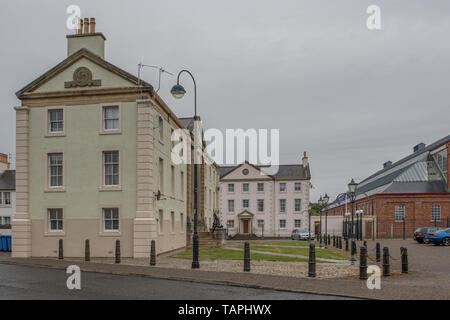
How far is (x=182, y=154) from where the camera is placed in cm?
3381

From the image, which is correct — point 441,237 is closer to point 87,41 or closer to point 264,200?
point 87,41

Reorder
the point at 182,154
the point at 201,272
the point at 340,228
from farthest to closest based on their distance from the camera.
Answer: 1. the point at 340,228
2. the point at 182,154
3. the point at 201,272

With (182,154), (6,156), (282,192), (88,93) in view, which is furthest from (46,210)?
(282,192)

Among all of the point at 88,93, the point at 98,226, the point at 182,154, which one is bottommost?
the point at 98,226

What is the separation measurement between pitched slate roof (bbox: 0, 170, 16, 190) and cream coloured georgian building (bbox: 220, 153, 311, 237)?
29900mm

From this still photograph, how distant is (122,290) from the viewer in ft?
41.6

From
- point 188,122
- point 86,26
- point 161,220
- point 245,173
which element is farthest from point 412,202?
point 86,26

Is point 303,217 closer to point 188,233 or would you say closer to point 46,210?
point 188,233

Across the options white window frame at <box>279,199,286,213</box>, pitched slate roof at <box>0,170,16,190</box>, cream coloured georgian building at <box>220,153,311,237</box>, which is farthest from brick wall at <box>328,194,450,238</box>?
pitched slate roof at <box>0,170,16,190</box>

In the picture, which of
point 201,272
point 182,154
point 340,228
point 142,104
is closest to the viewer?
point 201,272

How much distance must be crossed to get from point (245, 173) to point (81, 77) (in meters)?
51.8

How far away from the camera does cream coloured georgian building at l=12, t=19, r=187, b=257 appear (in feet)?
81.2

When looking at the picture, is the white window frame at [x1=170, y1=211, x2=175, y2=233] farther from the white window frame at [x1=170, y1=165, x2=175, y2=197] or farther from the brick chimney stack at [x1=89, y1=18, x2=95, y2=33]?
the brick chimney stack at [x1=89, y1=18, x2=95, y2=33]
